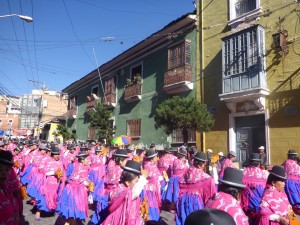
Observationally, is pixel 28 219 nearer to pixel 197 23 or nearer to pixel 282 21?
pixel 282 21

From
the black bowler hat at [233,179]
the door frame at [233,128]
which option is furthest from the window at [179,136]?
the black bowler hat at [233,179]

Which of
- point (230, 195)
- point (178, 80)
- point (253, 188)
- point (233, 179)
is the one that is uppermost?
point (178, 80)

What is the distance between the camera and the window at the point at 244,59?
42.5ft

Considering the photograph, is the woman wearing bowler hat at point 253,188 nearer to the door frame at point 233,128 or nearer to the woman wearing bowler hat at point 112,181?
the woman wearing bowler hat at point 112,181

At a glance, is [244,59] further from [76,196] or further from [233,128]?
[76,196]

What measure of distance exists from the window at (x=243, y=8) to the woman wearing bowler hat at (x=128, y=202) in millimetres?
12100

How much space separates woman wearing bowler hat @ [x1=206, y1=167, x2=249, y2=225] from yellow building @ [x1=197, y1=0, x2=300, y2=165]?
938 cm

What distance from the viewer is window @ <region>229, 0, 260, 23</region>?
1381cm

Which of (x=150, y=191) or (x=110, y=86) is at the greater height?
(x=110, y=86)

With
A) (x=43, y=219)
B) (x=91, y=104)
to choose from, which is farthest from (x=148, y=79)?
(x=43, y=219)

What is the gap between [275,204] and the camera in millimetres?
3998

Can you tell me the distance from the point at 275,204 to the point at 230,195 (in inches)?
36.7

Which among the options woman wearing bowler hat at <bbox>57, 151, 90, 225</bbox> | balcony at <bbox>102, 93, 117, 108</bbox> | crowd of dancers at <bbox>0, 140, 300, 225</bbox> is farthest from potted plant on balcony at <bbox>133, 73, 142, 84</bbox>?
woman wearing bowler hat at <bbox>57, 151, 90, 225</bbox>

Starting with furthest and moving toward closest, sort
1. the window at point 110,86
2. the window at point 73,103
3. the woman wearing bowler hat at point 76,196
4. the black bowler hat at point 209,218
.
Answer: the window at point 73,103, the window at point 110,86, the woman wearing bowler hat at point 76,196, the black bowler hat at point 209,218
